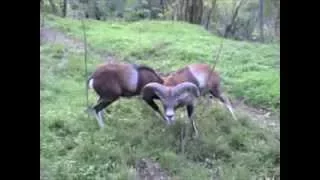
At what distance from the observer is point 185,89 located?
1649 mm

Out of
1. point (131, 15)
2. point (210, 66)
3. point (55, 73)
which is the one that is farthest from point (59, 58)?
point (210, 66)

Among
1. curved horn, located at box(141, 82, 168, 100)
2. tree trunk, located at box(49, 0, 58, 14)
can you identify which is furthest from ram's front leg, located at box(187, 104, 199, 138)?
tree trunk, located at box(49, 0, 58, 14)

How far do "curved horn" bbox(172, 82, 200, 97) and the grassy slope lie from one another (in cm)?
8

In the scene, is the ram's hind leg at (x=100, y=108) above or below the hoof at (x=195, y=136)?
above

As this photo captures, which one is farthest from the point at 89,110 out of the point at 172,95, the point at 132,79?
the point at 172,95

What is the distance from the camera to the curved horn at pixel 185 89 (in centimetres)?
164

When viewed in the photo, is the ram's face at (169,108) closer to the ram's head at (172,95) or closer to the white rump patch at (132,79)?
the ram's head at (172,95)

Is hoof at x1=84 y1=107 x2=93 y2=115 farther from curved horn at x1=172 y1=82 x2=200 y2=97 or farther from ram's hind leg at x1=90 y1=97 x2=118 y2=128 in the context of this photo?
curved horn at x1=172 y1=82 x2=200 y2=97

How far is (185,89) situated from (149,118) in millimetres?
173

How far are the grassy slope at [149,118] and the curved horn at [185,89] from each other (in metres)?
0.08

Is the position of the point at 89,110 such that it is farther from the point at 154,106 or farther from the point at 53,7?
the point at 53,7

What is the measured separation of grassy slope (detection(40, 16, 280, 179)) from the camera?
4.81ft

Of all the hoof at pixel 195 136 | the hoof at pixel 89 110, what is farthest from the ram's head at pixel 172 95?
the hoof at pixel 89 110
